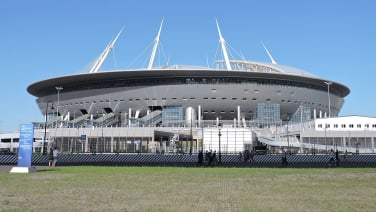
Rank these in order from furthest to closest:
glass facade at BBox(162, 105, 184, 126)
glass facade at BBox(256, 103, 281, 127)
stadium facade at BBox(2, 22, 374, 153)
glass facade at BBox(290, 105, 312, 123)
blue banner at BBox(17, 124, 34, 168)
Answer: glass facade at BBox(290, 105, 312, 123)
glass facade at BBox(256, 103, 281, 127)
glass facade at BBox(162, 105, 184, 126)
stadium facade at BBox(2, 22, 374, 153)
blue banner at BBox(17, 124, 34, 168)

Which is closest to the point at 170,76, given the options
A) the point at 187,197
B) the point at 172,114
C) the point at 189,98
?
the point at 189,98

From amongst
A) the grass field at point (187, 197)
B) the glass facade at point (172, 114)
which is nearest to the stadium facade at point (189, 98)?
the glass facade at point (172, 114)

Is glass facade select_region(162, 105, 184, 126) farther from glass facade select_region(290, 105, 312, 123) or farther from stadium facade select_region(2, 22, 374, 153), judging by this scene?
glass facade select_region(290, 105, 312, 123)

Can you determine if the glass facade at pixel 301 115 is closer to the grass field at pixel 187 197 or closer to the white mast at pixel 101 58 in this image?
the white mast at pixel 101 58

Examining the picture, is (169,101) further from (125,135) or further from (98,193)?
(98,193)

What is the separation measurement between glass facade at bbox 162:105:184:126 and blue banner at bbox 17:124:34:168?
51.4 m

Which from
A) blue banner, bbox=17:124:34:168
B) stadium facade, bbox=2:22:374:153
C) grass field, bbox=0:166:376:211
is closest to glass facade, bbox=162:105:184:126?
stadium facade, bbox=2:22:374:153

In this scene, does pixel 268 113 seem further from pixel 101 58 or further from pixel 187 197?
pixel 187 197

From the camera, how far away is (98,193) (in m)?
11.8

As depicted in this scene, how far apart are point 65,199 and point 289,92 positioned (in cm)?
7112

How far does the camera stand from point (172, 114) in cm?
7500

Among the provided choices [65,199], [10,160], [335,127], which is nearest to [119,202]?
[65,199]

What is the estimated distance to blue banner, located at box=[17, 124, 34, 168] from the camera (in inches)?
843

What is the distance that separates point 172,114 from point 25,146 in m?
53.5
